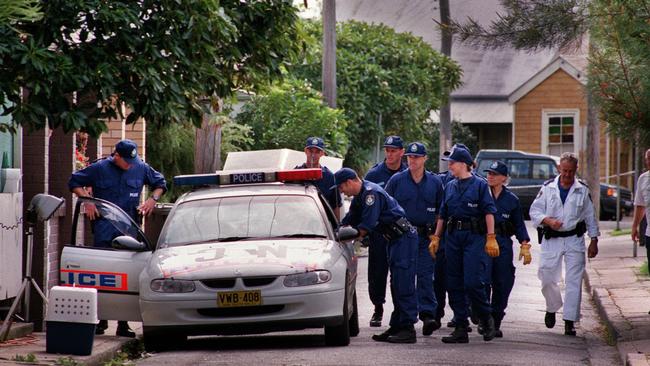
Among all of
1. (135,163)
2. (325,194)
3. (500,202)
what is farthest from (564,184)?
(135,163)

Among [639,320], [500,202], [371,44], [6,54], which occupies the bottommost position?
[639,320]

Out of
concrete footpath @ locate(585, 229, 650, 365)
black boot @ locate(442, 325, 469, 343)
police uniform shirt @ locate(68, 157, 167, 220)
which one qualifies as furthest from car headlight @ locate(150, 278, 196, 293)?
concrete footpath @ locate(585, 229, 650, 365)

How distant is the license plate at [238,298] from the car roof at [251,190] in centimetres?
166

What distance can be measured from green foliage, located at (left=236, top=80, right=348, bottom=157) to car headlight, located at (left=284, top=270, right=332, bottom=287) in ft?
47.2

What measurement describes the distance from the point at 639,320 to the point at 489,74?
43160 millimetres

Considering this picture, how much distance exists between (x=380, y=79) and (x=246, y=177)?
24033 mm

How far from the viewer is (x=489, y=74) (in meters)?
57.6

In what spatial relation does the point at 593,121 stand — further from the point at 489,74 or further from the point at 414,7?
the point at 414,7

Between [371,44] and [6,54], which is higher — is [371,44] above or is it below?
above

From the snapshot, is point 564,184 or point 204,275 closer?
point 204,275

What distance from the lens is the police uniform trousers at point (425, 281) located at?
14.0 meters

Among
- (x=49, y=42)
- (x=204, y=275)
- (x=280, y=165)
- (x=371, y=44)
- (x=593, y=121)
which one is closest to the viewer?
(x=49, y=42)

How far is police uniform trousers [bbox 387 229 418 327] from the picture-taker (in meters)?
13.0

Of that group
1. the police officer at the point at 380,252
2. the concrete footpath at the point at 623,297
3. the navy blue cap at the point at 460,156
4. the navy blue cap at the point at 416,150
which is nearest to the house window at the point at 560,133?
the concrete footpath at the point at 623,297
